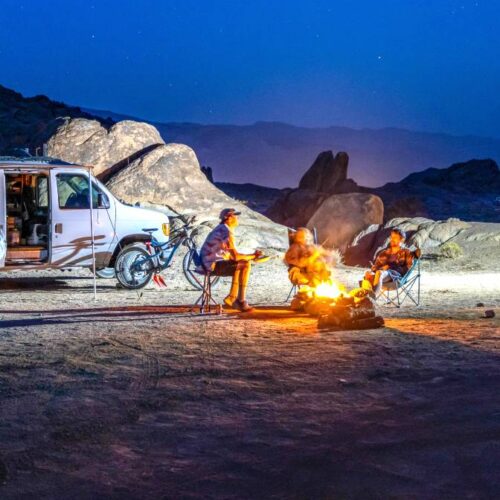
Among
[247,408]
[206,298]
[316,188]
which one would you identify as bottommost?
[247,408]

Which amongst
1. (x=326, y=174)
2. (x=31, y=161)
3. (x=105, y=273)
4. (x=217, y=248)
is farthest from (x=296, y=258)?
(x=326, y=174)

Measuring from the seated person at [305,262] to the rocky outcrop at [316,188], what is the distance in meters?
22.4

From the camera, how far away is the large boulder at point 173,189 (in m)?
20.5

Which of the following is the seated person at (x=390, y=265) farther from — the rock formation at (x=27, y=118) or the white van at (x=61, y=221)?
the rock formation at (x=27, y=118)

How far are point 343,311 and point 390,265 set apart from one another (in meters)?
2.73

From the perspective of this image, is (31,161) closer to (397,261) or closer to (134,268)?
(134,268)

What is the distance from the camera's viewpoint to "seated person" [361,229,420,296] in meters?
11.0

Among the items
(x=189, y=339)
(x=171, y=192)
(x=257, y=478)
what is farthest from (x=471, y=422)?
(x=171, y=192)

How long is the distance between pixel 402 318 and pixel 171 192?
12.2 meters

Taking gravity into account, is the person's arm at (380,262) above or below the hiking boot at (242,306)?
above

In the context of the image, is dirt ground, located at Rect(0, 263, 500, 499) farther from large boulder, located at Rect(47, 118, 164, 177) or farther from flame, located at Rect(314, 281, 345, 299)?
large boulder, located at Rect(47, 118, 164, 177)

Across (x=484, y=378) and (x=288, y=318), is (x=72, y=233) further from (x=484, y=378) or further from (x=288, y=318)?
(x=484, y=378)

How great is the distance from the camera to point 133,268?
44.1 ft

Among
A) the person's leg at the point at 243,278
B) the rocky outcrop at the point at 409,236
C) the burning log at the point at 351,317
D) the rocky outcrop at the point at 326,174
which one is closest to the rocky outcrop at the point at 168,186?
the rocky outcrop at the point at 409,236
